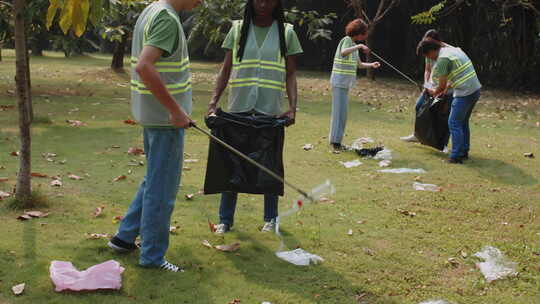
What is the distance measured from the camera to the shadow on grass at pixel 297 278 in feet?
13.3

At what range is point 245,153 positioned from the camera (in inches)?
186

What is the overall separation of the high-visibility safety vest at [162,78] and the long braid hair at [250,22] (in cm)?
103

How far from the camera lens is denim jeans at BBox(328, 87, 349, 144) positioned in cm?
877

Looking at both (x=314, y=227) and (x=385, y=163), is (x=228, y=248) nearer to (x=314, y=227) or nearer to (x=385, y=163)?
(x=314, y=227)

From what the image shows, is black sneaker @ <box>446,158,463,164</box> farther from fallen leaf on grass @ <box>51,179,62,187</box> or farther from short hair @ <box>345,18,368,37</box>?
fallen leaf on grass @ <box>51,179,62,187</box>

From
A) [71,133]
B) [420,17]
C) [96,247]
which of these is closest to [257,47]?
[96,247]

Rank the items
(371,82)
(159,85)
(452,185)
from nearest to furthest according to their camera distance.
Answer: (159,85) < (452,185) < (371,82)

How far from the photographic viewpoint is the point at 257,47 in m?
4.91

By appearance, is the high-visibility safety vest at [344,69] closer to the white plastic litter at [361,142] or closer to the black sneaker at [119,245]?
the white plastic litter at [361,142]

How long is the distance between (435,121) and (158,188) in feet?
18.3

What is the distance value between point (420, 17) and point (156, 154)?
160 inches

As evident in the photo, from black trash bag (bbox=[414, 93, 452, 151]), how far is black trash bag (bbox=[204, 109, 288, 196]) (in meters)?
4.45

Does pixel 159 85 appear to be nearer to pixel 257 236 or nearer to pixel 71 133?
pixel 257 236

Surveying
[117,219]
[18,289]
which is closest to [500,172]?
[117,219]
